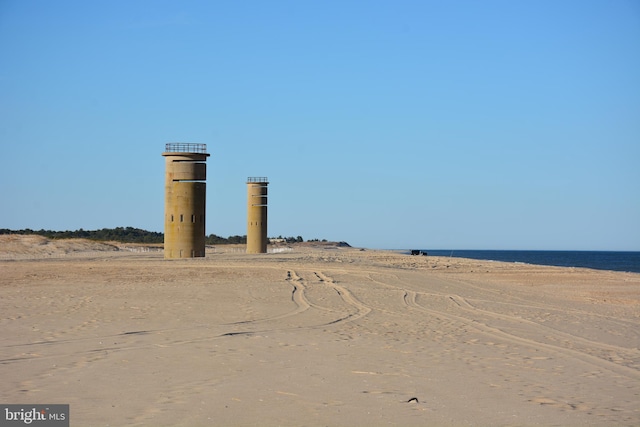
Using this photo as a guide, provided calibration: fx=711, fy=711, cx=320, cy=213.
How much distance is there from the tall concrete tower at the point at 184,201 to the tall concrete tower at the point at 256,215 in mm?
20677

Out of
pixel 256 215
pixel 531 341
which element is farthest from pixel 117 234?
pixel 531 341

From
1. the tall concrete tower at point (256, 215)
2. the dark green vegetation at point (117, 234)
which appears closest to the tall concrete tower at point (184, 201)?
the tall concrete tower at point (256, 215)

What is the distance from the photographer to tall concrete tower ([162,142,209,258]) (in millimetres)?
42219

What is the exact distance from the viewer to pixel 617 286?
31.6m

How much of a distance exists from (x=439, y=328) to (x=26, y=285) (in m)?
13.5

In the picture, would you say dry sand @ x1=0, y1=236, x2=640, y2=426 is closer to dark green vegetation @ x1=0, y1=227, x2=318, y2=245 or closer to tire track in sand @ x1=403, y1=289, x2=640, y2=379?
tire track in sand @ x1=403, y1=289, x2=640, y2=379

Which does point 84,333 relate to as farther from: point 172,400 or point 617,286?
point 617,286

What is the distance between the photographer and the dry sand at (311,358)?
7379 mm

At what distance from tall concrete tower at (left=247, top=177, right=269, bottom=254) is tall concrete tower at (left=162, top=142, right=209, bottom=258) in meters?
20.7

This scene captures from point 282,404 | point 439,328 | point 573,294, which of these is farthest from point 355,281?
point 282,404

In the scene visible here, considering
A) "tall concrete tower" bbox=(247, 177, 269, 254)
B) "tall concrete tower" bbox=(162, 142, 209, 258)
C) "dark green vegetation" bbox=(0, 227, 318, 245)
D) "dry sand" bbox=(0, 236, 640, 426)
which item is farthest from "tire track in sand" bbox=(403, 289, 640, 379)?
"dark green vegetation" bbox=(0, 227, 318, 245)

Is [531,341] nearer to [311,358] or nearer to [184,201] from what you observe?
[311,358]

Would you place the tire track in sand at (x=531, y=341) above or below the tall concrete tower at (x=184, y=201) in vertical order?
below

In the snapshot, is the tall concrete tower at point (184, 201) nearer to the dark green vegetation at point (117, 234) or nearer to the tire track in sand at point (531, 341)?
the tire track in sand at point (531, 341)
